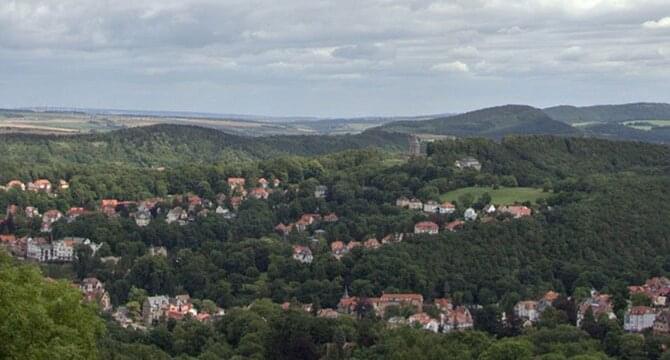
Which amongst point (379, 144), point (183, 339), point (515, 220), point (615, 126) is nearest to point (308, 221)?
point (515, 220)

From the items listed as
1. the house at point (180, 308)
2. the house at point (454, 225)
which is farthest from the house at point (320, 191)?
the house at point (180, 308)

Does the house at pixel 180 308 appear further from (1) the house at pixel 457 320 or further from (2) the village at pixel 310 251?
(1) the house at pixel 457 320

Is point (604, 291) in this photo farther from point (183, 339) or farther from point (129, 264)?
point (129, 264)

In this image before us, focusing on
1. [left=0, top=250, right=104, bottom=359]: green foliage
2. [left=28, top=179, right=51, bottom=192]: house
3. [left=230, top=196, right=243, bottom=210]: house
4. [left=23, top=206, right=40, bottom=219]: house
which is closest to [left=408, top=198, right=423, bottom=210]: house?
[left=230, top=196, right=243, bottom=210]: house

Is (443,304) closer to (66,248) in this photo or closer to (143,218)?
(66,248)

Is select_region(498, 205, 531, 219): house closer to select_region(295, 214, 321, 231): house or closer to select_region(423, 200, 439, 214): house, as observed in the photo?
select_region(423, 200, 439, 214): house
